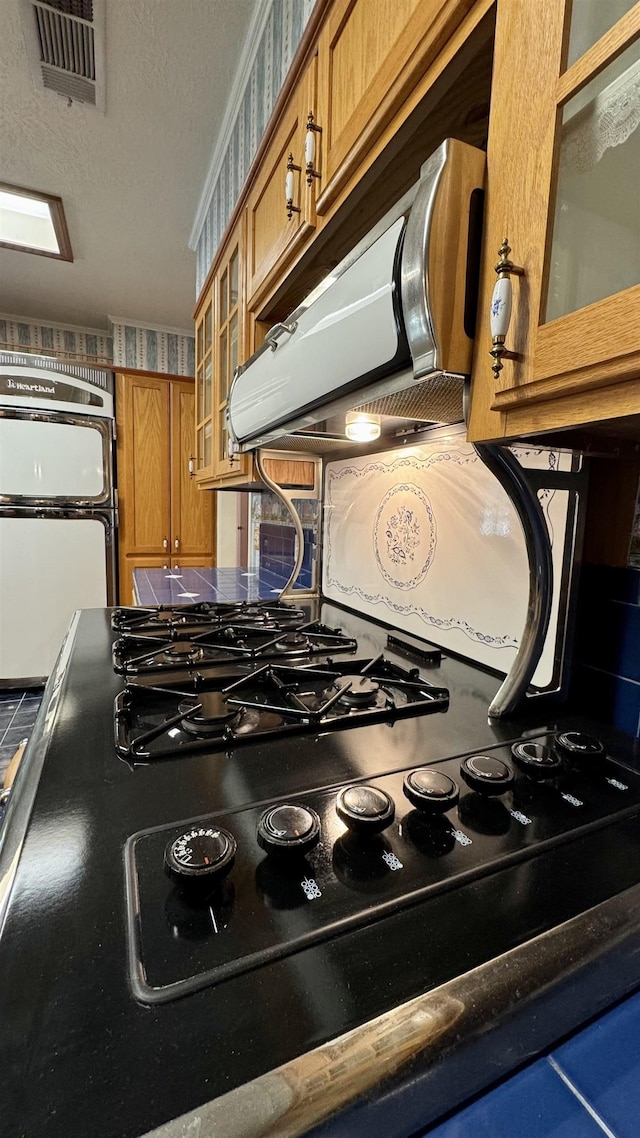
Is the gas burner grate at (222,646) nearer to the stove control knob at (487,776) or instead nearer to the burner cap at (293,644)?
the burner cap at (293,644)

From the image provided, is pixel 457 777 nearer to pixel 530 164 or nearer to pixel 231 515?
pixel 530 164

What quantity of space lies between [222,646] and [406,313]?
698mm

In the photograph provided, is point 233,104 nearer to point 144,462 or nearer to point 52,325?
point 144,462

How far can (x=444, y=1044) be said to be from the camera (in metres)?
0.26

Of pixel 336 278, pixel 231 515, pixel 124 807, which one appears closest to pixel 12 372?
pixel 231 515

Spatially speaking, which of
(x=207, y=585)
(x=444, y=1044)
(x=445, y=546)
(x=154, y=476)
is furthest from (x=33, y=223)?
(x=444, y=1044)

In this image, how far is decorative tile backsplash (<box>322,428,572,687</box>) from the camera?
0.77 m

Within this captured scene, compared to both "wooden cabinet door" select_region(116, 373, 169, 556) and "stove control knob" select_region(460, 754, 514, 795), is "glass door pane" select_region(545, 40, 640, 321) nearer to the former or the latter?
"stove control knob" select_region(460, 754, 514, 795)

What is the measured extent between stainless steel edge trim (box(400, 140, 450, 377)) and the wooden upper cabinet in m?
0.05

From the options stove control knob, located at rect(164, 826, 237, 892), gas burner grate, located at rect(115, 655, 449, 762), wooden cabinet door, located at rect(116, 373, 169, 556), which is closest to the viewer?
stove control knob, located at rect(164, 826, 237, 892)

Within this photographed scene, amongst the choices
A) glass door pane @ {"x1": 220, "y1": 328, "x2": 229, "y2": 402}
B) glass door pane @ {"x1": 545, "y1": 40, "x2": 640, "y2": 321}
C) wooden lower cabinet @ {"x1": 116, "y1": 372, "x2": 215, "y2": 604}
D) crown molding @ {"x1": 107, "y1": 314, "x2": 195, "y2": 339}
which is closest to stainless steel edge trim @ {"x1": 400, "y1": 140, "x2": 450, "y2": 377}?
glass door pane @ {"x1": 545, "y1": 40, "x2": 640, "y2": 321}

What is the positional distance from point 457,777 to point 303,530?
45.3 inches

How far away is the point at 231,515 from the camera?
326 centimetres

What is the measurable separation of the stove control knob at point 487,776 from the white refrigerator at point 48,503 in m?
2.73
